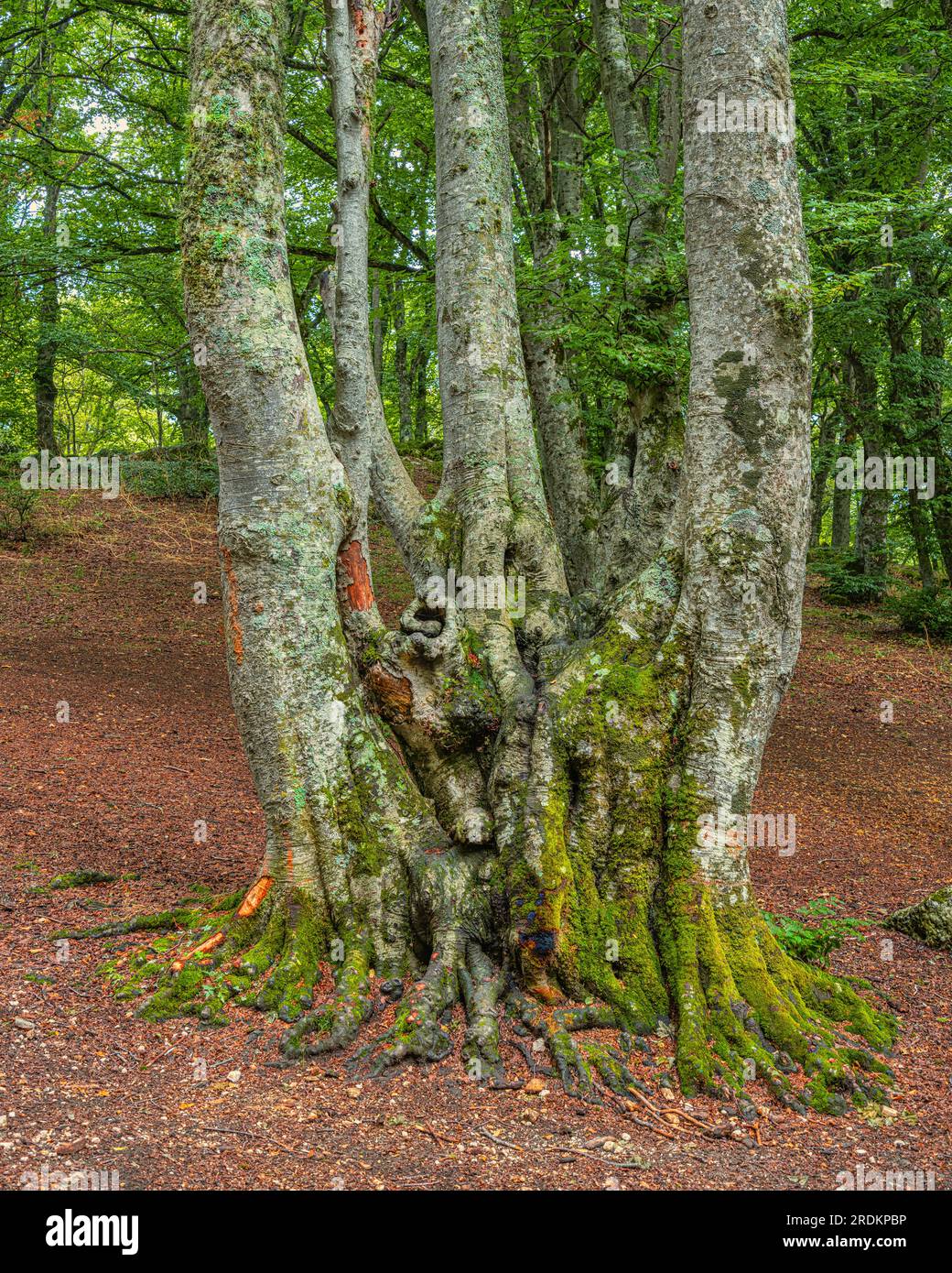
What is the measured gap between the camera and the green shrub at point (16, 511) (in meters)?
14.7

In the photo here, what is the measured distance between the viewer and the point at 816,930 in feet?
16.4

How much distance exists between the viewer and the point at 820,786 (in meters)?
8.89

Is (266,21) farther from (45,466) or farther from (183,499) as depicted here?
(183,499)

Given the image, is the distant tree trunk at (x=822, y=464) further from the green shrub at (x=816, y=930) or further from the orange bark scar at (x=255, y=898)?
the orange bark scar at (x=255, y=898)

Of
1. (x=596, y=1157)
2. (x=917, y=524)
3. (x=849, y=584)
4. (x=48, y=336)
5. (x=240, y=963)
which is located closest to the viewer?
(x=596, y=1157)

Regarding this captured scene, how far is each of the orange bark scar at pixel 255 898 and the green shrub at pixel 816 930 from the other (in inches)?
97.2

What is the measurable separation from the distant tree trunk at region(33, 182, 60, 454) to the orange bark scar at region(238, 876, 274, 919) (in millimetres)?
8512

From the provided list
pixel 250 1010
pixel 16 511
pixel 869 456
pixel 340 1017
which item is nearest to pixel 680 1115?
pixel 340 1017

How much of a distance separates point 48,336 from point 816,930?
425 inches

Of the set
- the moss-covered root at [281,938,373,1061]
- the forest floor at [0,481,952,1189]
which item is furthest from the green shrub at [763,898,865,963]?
the moss-covered root at [281,938,373,1061]

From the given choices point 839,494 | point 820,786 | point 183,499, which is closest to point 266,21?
point 820,786

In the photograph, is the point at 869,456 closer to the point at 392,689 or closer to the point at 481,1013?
the point at 392,689

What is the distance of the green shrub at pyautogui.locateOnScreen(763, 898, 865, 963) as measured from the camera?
474 cm
